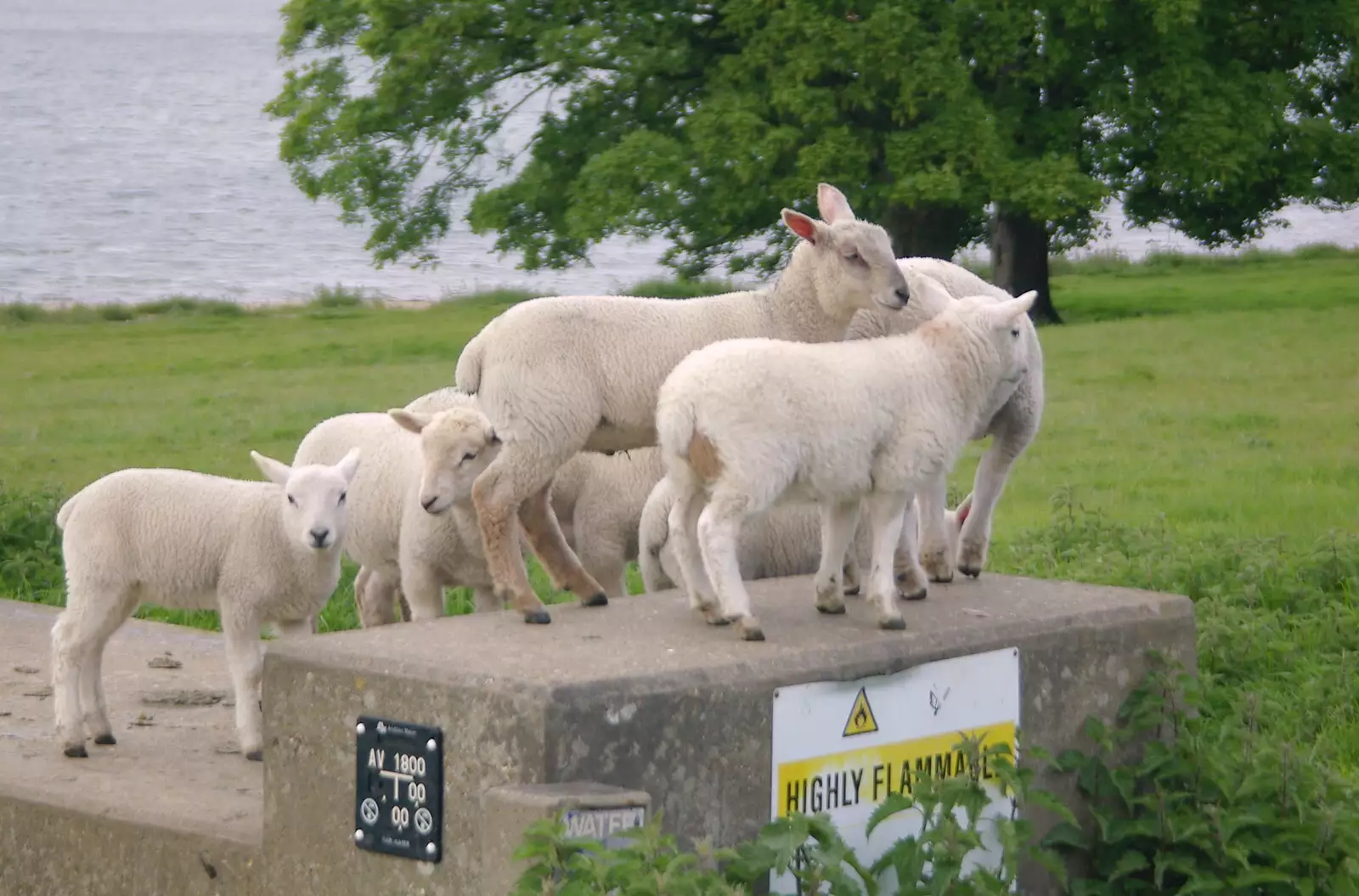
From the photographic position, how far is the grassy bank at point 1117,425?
6934mm

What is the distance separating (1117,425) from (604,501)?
6140mm

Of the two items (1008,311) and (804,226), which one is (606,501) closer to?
(804,226)

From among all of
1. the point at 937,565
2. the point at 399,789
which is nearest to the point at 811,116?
the point at 937,565

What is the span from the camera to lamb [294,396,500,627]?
470 centimetres

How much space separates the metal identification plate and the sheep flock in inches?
23.6

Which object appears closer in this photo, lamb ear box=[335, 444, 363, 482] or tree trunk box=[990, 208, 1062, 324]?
lamb ear box=[335, 444, 363, 482]

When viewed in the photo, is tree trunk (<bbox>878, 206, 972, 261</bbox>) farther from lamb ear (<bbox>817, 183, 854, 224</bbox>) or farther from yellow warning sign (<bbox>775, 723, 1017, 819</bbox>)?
yellow warning sign (<bbox>775, 723, 1017, 819</bbox>)

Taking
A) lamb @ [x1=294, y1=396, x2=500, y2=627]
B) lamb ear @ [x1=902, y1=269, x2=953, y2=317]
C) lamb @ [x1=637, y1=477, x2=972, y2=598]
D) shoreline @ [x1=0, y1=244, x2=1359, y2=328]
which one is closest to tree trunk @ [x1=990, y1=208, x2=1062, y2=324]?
shoreline @ [x1=0, y1=244, x2=1359, y2=328]

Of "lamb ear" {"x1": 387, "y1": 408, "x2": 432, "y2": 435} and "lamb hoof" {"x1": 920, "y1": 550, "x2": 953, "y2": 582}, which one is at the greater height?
"lamb ear" {"x1": 387, "y1": 408, "x2": 432, "y2": 435}

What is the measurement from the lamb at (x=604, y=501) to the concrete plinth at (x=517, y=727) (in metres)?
0.92

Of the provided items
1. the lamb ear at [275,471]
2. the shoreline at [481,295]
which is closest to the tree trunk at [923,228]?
the shoreline at [481,295]

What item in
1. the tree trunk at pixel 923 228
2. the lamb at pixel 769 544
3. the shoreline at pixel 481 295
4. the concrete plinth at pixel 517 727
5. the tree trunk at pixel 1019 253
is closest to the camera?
the concrete plinth at pixel 517 727

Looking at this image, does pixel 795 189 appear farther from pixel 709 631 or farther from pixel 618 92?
pixel 709 631

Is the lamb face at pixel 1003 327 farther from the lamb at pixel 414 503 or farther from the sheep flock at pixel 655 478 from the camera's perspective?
the lamb at pixel 414 503
